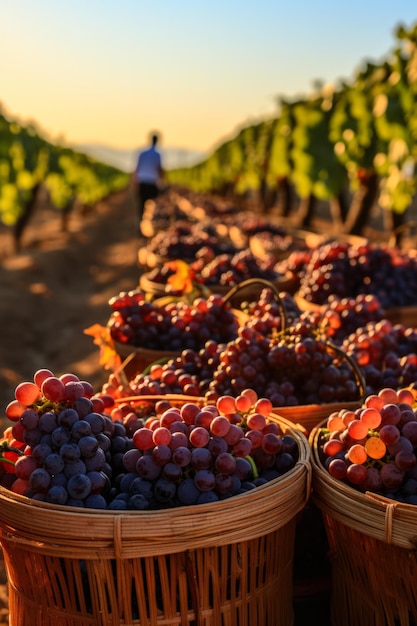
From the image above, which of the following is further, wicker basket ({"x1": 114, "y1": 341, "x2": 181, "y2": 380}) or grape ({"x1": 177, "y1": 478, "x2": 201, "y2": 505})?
wicker basket ({"x1": 114, "y1": 341, "x2": 181, "y2": 380})

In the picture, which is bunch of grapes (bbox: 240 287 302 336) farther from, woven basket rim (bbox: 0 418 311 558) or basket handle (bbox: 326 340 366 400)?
woven basket rim (bbox: 0 418 311 558)

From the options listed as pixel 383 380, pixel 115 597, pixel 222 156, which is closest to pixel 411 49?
pixel 383 380

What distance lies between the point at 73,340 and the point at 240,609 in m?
6.23

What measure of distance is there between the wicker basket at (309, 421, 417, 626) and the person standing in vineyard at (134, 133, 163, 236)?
34.6ft

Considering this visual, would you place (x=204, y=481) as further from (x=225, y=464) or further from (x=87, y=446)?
(x=87, y=446)

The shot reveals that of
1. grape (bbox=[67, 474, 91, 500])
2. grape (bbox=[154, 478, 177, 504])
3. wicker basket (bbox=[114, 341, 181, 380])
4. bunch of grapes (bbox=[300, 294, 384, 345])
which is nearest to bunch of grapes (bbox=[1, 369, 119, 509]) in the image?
grape (bbox=[67, 474, 91, 500])

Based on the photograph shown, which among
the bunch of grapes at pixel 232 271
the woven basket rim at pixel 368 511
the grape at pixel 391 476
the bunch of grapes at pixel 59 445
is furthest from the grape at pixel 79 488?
the bunch of grapes at pixel 232 271

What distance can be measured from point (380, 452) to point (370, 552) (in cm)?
23

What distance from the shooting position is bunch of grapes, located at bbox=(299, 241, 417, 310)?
384cm

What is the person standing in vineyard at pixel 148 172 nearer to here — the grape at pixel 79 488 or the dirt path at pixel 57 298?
the dirt path at pixel 57 298

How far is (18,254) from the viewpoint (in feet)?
46.8

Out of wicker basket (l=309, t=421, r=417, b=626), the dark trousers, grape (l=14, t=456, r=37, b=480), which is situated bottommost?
wicker basket (l=309, t=421, r=417, b=626)

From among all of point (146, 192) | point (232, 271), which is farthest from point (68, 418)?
point (146, 192)

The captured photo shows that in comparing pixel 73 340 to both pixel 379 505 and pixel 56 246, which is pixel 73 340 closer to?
pixel 379 505
